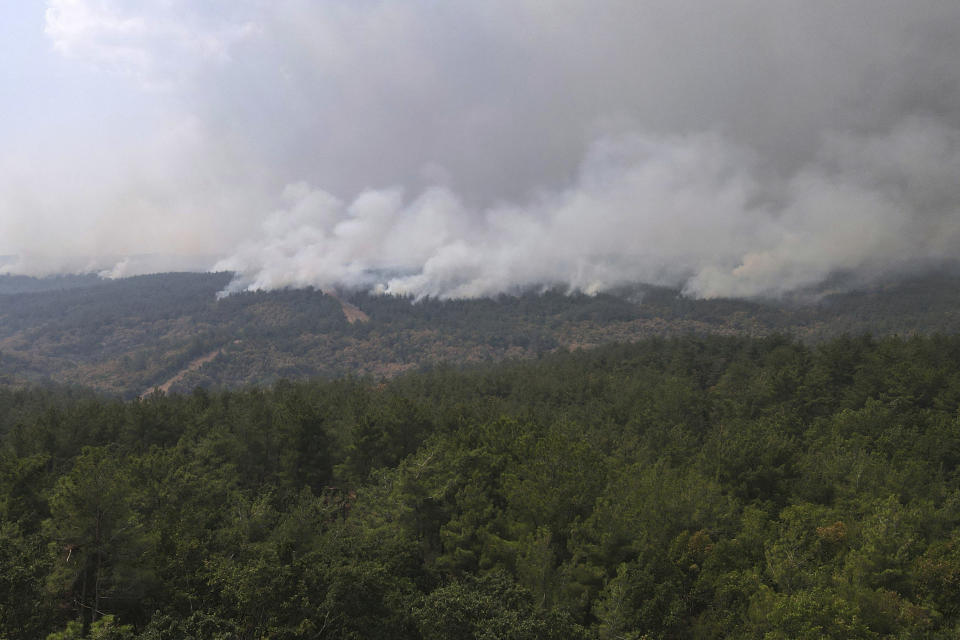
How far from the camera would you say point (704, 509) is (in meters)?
32.8

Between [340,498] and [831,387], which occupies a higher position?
[831,387]

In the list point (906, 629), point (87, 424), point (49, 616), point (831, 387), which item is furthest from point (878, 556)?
point (87, 424)

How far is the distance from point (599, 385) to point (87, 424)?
274ft

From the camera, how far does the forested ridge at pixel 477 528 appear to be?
2191cm

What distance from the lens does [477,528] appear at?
112 ft

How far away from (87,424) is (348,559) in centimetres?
4856

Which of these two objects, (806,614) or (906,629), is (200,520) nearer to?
(806,614)

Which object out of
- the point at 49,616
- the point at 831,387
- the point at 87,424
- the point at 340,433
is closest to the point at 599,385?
the point at 831,387

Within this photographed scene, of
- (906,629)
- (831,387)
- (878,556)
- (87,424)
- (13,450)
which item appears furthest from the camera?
(831,387)

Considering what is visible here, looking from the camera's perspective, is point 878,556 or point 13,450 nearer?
point 878,556

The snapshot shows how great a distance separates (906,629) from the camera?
20.6 meters

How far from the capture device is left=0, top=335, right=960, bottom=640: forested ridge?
2191cm

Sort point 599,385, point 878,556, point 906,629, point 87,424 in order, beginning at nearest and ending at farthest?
point 906,629
point 878,556
point 87,424
point 599,385

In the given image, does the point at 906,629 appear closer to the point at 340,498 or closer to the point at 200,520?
the point at 200,520
